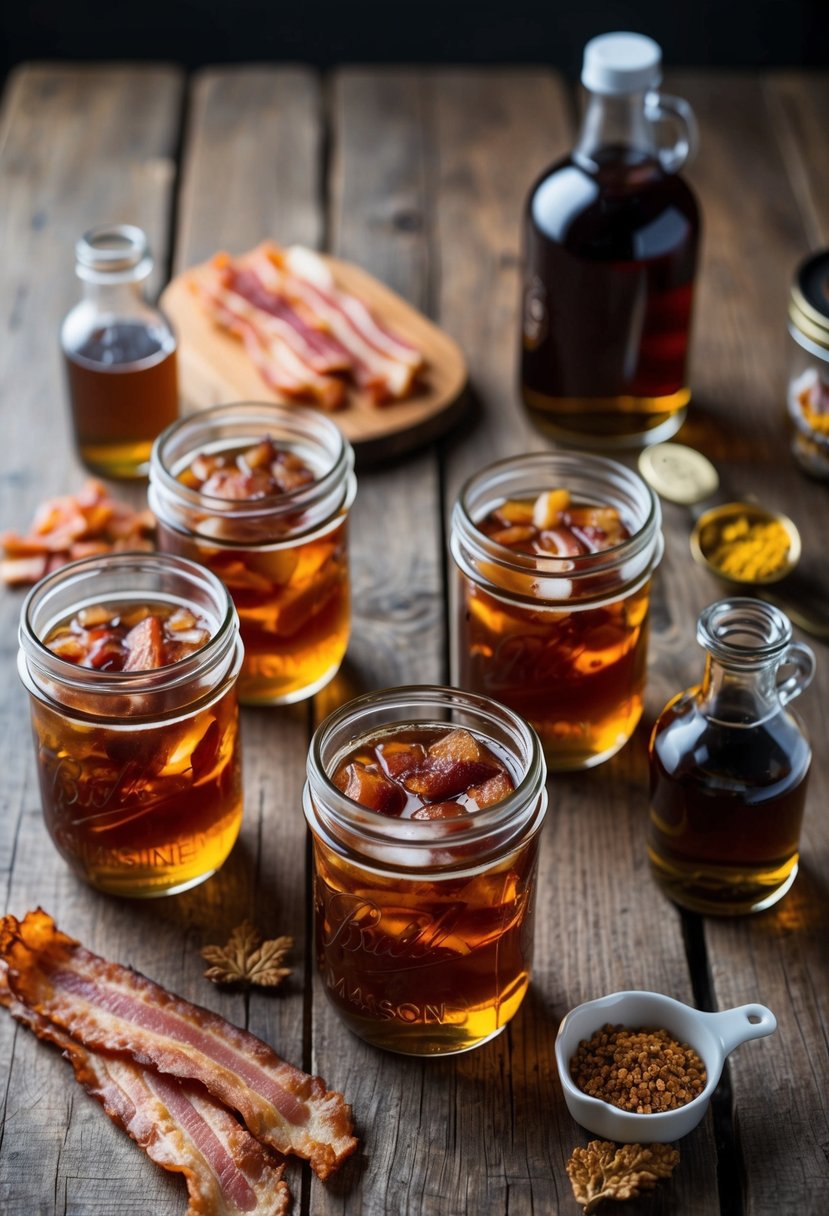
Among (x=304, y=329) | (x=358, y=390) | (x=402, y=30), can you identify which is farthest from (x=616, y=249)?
(x=402, y=30)

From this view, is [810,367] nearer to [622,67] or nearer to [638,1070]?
[622,67]

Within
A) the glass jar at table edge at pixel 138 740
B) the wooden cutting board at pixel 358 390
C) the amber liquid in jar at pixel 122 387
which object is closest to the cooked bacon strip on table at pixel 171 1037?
the glass jar at table edge at pixel 138 740

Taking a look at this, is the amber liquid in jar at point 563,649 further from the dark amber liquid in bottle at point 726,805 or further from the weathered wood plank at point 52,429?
the weathered wood plank at point 52,429

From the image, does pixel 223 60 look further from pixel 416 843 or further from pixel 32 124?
pixel 416 843

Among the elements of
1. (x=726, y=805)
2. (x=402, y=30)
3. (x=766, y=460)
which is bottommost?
(x=402, y=30)

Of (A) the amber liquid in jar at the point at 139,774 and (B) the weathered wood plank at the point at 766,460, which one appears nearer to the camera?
(B) the weathered wood plank at the point at 766,460

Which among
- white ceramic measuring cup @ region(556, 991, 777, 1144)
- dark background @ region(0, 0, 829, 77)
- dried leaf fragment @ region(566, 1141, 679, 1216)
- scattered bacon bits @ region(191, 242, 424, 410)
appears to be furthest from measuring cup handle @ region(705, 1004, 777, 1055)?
dark background @ region(0, 0, 829, 77)
